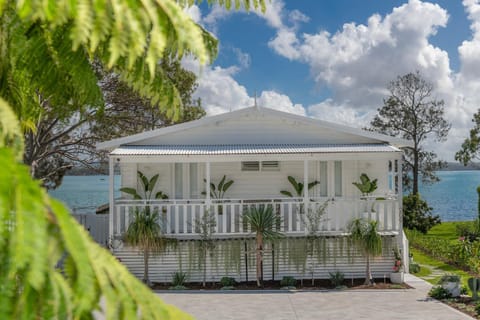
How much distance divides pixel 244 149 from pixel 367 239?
171 inches

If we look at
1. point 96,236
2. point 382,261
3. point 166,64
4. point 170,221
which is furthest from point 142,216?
point 166,64

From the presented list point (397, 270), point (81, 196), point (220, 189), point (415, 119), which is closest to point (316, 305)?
point (397, 270)

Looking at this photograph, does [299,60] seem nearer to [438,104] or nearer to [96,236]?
[438,104]

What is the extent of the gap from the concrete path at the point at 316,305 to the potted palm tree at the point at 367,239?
921 mm

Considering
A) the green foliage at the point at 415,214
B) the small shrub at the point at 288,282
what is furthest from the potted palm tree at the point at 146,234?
the green foliage at the point at 415,214

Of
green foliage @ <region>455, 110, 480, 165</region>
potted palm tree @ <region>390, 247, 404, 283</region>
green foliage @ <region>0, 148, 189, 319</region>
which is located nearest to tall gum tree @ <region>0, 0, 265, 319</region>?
green foliage @ <region>0, 148, 189, 319</region>

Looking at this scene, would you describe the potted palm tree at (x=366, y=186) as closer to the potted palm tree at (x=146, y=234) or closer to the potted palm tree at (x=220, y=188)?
the potted palm tree at (x=220, y=188)

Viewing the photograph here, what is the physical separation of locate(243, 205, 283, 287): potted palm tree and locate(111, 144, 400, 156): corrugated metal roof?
1.75 metres

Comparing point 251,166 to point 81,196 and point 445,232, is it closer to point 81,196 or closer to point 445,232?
point 445,232

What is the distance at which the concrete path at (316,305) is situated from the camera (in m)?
10.8

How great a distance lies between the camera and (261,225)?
44.2ft

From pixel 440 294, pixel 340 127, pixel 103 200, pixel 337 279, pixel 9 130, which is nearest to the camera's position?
pixel 9 130

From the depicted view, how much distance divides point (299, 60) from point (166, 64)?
78.4ft

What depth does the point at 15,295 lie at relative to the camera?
133cm
